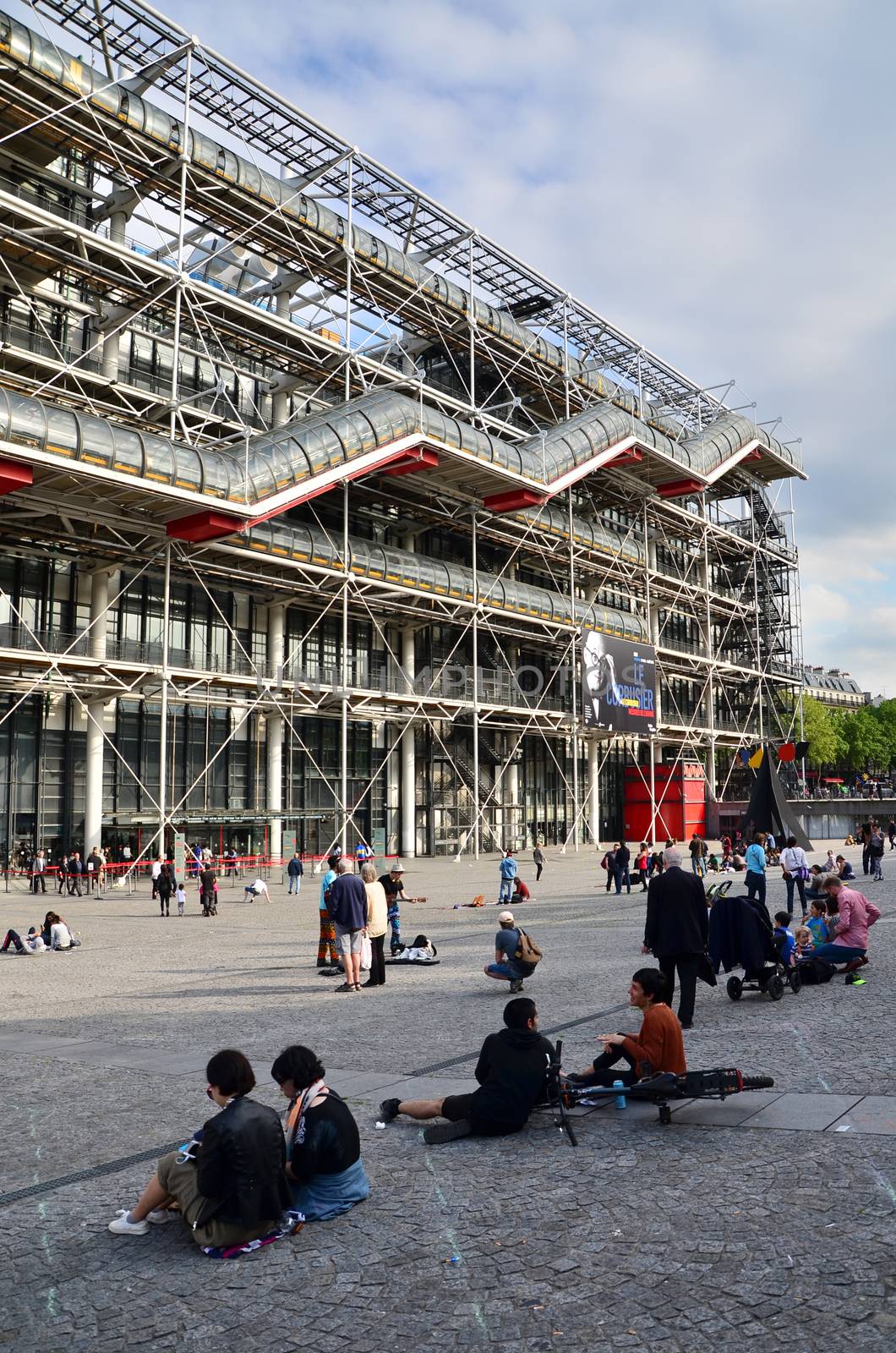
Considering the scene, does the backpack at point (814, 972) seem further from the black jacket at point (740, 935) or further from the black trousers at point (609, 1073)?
the black trousers at point (609, 1073)

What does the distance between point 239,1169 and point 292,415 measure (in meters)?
34.4

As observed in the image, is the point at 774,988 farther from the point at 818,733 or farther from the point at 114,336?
the point at 818,733

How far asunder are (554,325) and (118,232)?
2133 centimetres

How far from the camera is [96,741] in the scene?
29.7m

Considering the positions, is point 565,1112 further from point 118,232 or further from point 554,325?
point 554,325

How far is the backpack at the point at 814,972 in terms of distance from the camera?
36.6 ft

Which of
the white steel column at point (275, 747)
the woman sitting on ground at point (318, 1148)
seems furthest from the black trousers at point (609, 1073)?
the white steel column at point (275, 747)

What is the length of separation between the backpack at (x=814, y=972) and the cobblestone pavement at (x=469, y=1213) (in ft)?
2.61

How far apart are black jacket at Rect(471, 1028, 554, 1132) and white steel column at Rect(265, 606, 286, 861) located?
28.3 m

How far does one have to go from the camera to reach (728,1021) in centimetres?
929

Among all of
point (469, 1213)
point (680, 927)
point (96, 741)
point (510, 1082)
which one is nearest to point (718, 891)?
point (680, 927)

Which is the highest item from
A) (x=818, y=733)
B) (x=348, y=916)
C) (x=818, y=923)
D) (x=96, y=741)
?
(x=818, y=733)

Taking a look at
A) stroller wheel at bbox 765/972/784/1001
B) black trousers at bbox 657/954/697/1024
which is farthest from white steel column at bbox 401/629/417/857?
black trousers at bbox 657/954/697/1024

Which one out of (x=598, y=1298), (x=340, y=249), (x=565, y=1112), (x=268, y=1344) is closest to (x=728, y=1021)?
(x=565, y=1112)
